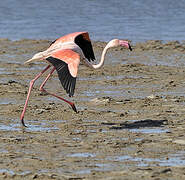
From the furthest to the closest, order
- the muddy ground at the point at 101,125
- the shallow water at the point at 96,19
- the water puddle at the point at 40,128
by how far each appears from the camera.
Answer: the shallow water at the point at 96,19 → the water puddle at the point at 40,128 → the muddy ground at the point at 101,125

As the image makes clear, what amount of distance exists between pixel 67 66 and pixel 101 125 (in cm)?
100

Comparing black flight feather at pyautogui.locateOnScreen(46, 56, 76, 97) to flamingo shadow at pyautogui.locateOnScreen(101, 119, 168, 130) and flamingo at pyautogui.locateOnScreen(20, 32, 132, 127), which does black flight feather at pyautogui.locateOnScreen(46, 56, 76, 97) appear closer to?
flamingo at pyautogui.locateOnScreen(20, 32, 132, 127)

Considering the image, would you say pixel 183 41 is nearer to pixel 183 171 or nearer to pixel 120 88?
pixel 120 88

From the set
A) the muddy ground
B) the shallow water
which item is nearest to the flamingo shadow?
the muddy ground

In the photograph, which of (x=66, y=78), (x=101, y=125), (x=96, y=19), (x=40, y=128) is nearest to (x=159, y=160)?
(x=66, y=78)

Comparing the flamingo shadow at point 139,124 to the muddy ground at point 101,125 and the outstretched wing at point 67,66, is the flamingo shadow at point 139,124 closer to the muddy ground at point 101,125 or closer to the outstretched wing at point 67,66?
the muddy ground at point 101,125

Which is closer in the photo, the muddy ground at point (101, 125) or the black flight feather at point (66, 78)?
A: the muddy ground at point (101, 125)

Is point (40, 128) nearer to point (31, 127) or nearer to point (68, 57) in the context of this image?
point (31, 127)

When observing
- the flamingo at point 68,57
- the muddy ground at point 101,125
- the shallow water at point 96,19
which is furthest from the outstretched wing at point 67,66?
the shallow water at point 96,19

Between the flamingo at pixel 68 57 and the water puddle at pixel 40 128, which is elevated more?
the flamingo at pixel 68 57

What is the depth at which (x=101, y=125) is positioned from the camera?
31.1 ft

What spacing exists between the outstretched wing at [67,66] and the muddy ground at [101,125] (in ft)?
2.05

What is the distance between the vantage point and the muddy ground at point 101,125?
7.11 metres

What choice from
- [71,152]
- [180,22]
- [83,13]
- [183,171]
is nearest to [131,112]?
[71,152]
